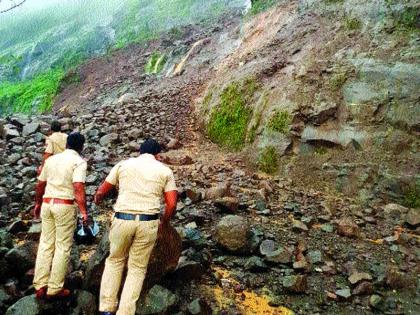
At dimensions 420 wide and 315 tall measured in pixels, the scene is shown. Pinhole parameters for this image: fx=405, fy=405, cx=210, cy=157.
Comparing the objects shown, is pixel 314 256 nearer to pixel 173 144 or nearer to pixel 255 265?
pixel 255 265

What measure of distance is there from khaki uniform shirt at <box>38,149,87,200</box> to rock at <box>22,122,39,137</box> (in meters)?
7.61

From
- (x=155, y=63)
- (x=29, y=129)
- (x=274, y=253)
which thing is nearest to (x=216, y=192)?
(x=274, y=253)

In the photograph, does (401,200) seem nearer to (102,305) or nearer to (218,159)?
(218,159)

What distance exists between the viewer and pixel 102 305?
426 cm

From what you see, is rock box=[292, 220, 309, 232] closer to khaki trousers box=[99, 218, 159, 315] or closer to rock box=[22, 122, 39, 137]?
khaki trousers box=[99, 218, 159, 315]

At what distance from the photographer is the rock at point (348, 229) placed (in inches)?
248

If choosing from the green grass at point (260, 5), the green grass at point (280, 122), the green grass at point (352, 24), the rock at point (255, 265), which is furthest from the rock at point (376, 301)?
the green grass at point (260, 5)

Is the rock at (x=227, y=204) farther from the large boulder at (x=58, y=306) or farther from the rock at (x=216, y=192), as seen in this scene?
the large boulder at (x=58, y=306)

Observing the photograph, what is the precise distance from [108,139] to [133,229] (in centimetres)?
706

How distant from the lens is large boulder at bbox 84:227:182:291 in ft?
15.4

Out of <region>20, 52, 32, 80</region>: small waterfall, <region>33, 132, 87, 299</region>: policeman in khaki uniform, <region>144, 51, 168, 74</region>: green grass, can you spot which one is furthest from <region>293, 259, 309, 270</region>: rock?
<region>20, 52, 32, 80</region>: small waterfall

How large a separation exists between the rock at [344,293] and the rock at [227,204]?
7.52ft

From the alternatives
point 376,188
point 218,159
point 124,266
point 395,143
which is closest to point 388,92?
Result: point 395,143

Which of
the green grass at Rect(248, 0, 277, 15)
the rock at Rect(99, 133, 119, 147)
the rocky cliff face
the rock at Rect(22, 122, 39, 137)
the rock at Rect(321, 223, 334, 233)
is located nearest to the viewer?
the rock at Rect(321, 223, 334, 233)
